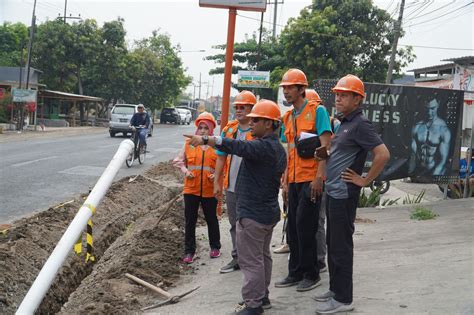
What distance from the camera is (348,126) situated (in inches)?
157

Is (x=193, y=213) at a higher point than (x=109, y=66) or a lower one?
lower

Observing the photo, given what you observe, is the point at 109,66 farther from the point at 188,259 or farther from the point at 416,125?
the point at 188,259

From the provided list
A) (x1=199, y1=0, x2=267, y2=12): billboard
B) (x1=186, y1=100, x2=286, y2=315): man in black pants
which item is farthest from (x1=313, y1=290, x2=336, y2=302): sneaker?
(x1=199, y1=0, x2=267, y2=12): billboard

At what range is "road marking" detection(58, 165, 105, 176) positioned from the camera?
13.1m

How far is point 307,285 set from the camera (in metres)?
4.64

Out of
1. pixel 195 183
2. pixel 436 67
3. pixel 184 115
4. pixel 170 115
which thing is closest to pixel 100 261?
pixel 195 183

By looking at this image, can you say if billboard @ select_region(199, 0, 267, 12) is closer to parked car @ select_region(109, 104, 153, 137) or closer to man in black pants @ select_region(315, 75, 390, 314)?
man in black pants @ select_region(315, 75, 390, 314)

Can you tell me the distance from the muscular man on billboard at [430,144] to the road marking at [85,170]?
303 inches

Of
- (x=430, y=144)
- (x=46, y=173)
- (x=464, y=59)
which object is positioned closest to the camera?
(x=430, y=144)

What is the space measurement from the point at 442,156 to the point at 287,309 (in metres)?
6.38

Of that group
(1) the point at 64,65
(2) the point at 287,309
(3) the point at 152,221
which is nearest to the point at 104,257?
(3) the point at 152,221

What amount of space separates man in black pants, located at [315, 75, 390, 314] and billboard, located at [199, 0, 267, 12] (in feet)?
14.2

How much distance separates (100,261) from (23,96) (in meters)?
22.8

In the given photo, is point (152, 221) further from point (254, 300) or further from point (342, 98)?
point (342, 98)
